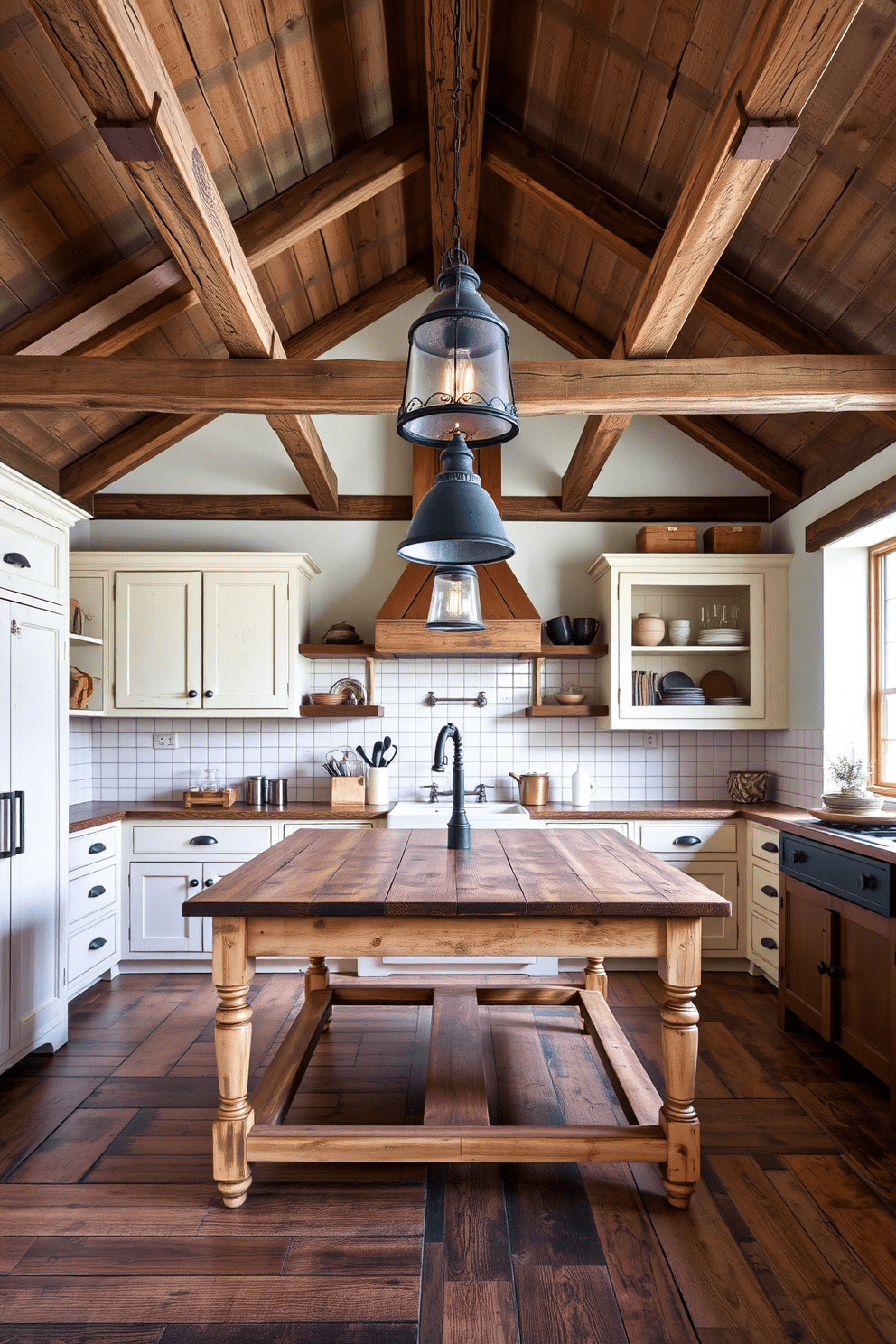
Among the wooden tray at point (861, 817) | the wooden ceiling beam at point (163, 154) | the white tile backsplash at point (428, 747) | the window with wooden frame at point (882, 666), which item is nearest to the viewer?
the wooden ceiling beam at point (163, 154)

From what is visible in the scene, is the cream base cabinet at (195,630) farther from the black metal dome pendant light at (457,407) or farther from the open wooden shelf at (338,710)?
the black metal dome pendant light at (457,407)

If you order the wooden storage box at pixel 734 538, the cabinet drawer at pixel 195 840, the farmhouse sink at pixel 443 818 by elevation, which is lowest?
the cabinet drawer at pixel 195 840

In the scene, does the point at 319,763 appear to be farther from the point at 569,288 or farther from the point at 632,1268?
the point at 632,1268

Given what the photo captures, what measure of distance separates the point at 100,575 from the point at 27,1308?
3.65 meters

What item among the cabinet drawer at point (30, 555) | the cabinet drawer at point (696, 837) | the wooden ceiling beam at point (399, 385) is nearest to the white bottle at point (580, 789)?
the cabinet drawer at point (696, 837)

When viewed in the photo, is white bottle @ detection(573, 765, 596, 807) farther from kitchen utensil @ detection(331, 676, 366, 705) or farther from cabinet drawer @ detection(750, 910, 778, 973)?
kitchen utensil @ detection(331, 676, 366, 705)

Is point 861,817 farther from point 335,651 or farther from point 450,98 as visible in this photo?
point 450,98

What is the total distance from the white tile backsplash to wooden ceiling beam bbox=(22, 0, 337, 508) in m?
2.21

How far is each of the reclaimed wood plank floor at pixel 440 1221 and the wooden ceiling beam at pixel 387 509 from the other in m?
3.11

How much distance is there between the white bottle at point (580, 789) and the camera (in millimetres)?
4836

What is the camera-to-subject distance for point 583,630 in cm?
509

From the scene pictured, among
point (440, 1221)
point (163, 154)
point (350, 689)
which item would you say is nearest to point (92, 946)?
point (350, 689)

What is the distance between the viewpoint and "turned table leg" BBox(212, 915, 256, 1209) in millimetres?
2344

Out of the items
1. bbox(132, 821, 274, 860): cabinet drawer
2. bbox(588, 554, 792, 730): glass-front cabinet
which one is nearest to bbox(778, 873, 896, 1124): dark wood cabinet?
bbox(588, 554, 792, 730): glass-front cabinet
